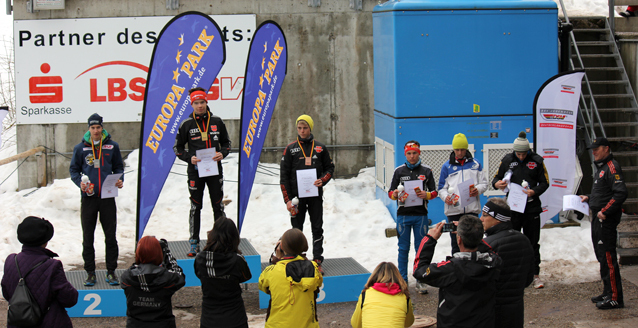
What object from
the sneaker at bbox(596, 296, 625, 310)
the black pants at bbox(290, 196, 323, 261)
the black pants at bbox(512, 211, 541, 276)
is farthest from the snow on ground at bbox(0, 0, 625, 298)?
the black pants at bbox(290, 196, 323, 261)

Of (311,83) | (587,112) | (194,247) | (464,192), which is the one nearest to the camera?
(464,192)

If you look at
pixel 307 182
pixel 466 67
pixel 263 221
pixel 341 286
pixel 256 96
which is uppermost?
pixel 466 67

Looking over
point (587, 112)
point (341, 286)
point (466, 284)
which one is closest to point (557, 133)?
point (587, 112)

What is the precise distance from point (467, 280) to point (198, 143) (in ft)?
13.5

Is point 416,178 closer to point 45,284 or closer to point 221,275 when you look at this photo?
point 221,275

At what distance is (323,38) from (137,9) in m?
3.62

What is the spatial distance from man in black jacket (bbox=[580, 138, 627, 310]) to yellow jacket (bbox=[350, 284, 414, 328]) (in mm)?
3447

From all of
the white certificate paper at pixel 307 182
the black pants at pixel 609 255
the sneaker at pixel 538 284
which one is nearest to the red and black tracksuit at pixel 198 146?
the white certificate paper at pixel 307 182

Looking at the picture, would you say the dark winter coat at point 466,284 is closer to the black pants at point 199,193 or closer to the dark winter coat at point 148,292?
the dark winter coat at point 148,292

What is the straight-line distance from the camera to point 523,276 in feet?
14.3

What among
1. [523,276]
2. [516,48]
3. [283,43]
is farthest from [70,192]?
[523,276]

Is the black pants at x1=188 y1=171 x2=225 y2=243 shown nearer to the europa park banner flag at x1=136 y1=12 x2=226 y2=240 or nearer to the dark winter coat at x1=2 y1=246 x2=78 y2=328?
the europa park banner flag at x1=136 y1=12 x2=226 y2=240

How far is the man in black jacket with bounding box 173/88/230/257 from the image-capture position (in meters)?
6.98

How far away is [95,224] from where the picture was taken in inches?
265
